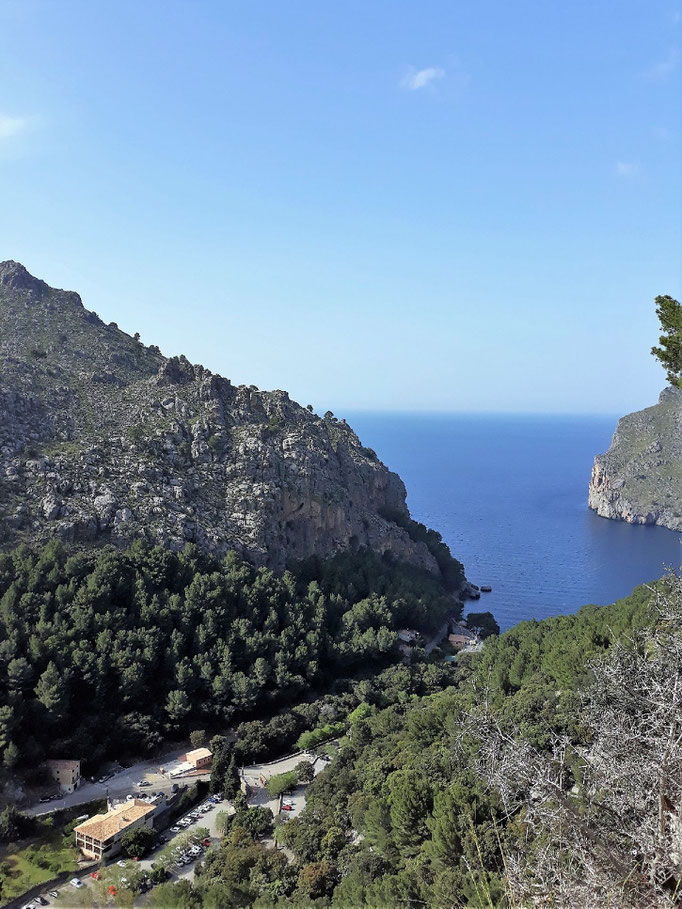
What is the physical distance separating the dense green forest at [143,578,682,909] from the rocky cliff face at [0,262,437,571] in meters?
17.8

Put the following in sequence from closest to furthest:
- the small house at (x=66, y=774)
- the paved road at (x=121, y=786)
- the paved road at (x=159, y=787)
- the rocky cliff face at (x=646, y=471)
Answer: the paved road at (x=159, y=787)
the paved road at (x=121, y=786)
the small house at (x=66, y=774)
the rocky cliff face at (x=646, y=471)

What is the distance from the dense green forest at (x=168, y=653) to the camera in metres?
28.7

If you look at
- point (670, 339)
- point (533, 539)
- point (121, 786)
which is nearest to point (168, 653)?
point (121, 786)

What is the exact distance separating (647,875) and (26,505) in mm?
38330

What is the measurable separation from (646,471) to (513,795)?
105 meters

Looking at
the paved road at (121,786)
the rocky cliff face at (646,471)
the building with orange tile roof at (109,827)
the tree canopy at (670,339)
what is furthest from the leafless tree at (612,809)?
the rocky cliff face at (646,471)

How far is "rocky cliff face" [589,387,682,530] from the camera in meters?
92.3

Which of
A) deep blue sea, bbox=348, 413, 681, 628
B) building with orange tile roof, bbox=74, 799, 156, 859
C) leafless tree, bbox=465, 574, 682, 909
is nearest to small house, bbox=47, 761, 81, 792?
building with orange tile roof, bbox=74, 799, 156, 859

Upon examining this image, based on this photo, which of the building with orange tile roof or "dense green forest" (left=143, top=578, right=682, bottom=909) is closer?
"dense green forest" (left=143, top=578, right=682, bottom=909)

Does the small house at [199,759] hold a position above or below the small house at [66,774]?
below

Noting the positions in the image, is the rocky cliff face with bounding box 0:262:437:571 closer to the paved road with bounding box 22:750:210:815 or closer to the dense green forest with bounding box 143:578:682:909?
the paved road with bounding box 22:750:210:815

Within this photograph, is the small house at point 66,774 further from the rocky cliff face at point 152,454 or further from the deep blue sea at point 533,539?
the deep blue sea at point 533,539

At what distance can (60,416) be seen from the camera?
4359 cm

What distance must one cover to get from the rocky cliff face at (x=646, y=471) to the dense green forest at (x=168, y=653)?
6703 centimetres
